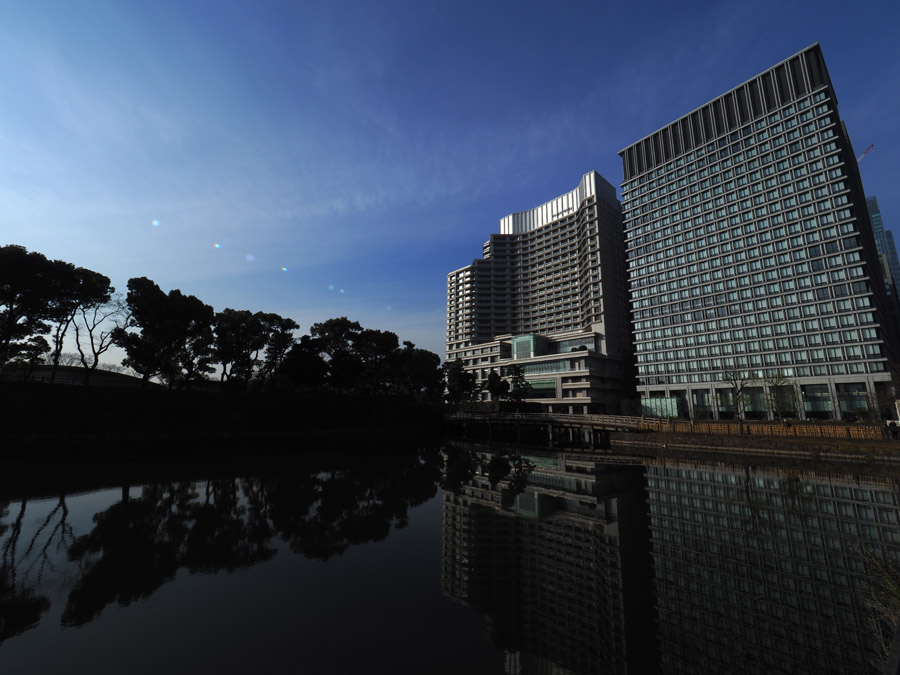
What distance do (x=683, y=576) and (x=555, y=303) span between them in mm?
119075

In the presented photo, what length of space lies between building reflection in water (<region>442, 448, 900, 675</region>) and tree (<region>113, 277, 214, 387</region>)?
46.9m

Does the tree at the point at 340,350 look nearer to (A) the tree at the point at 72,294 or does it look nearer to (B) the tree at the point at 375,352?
(B) the tree at the point at 375,352

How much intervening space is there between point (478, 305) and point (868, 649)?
13439 cm

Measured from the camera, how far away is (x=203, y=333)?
57.6 metres

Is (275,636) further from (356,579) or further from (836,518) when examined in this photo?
(836,518)

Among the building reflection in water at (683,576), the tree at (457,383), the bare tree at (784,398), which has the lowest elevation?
the building reflection in water at (683,576)

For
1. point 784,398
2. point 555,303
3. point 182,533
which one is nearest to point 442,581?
point 182,533

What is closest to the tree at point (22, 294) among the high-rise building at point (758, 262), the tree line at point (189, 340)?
the tree line at point (189, 340)

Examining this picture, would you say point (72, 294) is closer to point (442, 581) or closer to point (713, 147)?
point (442, 581)

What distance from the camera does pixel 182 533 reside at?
15.7 metres

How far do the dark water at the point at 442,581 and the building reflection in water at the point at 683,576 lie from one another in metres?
0.08

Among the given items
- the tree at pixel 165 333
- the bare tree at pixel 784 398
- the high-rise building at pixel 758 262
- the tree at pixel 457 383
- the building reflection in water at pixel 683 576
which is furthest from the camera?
the tree at pixel 457 383

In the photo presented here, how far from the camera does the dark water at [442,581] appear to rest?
28.2ft

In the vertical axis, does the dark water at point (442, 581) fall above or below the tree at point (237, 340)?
below
